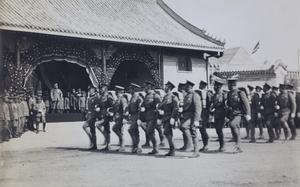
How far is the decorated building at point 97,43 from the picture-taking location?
12984mm

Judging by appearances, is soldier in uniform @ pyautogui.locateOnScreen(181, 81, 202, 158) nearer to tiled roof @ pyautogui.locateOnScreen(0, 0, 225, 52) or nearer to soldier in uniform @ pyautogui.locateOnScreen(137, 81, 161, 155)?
soldier in uniform @ pyautogui.locateOnScreen(137, 81, 161, 155)

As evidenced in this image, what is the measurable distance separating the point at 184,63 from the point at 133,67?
9.20ft

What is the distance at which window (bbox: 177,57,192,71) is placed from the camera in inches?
700

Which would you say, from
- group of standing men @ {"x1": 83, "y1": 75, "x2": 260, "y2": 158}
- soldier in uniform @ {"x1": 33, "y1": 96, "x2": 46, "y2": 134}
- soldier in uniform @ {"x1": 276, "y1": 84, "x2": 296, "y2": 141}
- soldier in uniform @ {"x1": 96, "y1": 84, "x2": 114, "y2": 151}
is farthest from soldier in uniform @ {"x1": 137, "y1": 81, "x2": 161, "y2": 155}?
soldier in uniform @ {"x1": 33, "y1": 96, "x2": 46, "y2": 134}

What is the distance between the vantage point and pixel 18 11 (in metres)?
13.2

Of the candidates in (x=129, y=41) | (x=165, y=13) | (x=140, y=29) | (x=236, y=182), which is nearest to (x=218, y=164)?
(x=236, y=182)

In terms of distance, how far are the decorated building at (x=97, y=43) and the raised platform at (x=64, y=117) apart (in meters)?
1.63

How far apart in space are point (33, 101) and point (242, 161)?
8.16 meters

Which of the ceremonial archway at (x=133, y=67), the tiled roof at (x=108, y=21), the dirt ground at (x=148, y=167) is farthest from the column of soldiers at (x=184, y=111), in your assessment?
the ceremonial archway at (x=133, y=67)

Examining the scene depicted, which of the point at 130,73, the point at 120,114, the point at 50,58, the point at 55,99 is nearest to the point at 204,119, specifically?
the point at 120,114

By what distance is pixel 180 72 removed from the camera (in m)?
17.6

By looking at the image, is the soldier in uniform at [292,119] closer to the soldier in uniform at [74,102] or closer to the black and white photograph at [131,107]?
the black and white photograph at [131,107]

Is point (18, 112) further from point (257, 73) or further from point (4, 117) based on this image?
point (257, 73)

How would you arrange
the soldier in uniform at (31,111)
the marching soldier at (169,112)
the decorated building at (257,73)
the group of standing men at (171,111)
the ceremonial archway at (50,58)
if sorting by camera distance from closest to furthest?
1. the marching soldier at (169,112)
2. the group of standing men at (171,111)
3. the soldier in uniform at (31,111)
4. the ceremonial archway at (50,58)
5. the decorated building at (257,73)
